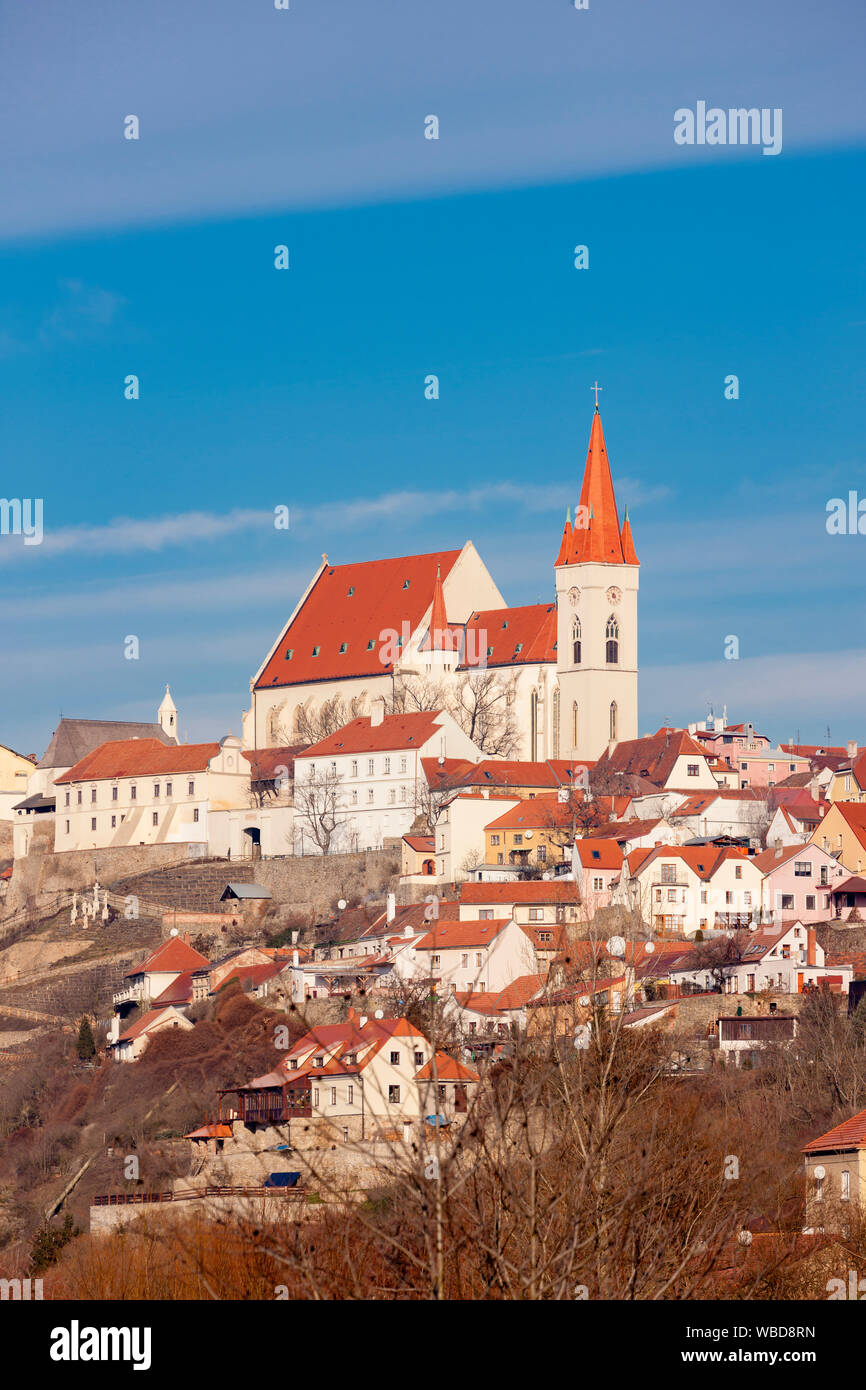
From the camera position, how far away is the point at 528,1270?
41.0 feet

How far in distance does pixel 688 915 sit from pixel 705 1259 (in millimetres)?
52831

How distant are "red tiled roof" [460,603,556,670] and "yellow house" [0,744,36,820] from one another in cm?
2309

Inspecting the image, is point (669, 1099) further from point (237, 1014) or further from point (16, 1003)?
point (16, 1003)

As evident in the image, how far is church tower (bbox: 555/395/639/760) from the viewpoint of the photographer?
316 feet

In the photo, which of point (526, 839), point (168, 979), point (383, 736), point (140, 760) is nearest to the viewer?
point (168, 979)

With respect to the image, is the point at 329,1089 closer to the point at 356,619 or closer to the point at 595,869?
the point at 595,869

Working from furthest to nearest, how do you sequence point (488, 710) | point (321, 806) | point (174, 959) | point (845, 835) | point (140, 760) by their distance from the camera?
point (488, 710)
point (140, 760)
point (321, 806)
point (174, 959)
point (845, 835)

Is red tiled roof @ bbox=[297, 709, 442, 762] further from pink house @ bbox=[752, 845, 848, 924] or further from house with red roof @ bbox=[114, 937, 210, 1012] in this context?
pink house @ bbox=[752, 845, 848, 924]

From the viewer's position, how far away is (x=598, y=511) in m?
102

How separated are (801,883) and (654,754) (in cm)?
1917

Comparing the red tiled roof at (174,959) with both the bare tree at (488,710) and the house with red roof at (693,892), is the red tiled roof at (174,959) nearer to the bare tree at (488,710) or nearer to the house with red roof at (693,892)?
the house with red roof at (693,892)

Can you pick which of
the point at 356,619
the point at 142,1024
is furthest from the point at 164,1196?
the point at 356,619

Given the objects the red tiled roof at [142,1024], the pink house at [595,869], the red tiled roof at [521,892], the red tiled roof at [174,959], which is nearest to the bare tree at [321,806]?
the red tiled roof at [174,959]

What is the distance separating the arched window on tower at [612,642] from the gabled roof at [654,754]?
5038 millimetres
